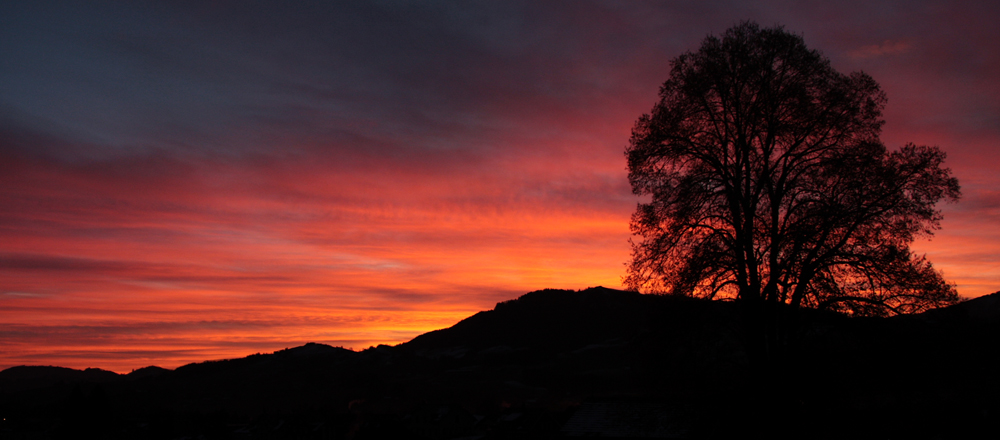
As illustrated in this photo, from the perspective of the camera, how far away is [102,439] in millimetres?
120438

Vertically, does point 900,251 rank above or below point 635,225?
below

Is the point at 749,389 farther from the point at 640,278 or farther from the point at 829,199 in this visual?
the point at 829,199

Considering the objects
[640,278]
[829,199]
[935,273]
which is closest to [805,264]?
[829,199]

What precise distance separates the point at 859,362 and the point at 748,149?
5.12 m

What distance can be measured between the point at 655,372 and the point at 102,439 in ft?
438

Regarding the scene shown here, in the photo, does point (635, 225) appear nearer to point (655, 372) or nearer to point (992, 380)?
point (655, 372)

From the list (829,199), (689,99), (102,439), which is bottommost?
(102,439)

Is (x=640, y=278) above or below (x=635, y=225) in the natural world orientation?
below

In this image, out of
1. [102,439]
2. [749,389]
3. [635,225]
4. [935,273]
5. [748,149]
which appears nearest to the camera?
[935,273]

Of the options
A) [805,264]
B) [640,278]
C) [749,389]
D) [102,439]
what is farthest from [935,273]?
[102,439]

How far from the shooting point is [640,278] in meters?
15.9

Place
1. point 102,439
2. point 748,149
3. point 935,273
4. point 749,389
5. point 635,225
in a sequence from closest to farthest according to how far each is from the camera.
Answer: point 935,273, point 749,389, point 748,149, point 635,225, point 102,439

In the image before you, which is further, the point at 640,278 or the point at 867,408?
the point at 640,278

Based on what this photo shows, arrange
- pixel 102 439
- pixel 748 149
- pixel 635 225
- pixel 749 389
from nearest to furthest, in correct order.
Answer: pixel 749 389 → pixel 748 149 → pixel 635 225 → pixel 102 439
